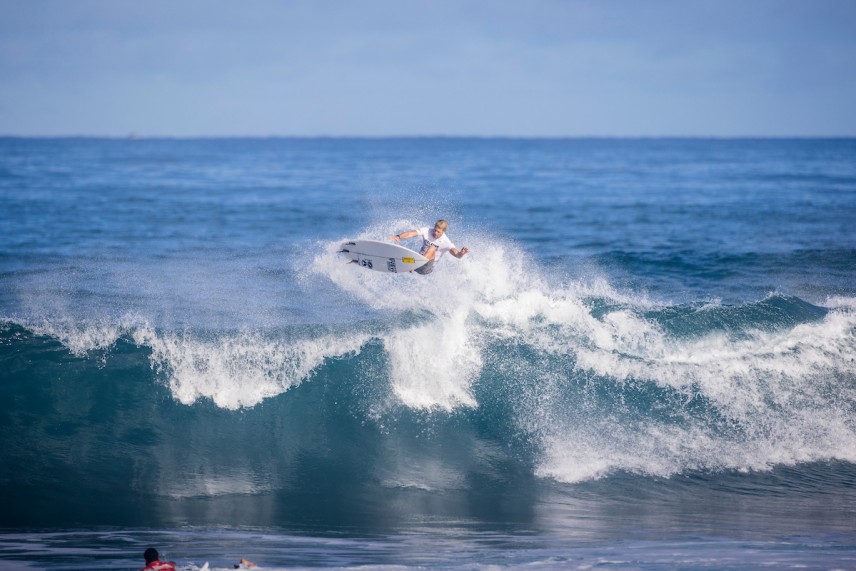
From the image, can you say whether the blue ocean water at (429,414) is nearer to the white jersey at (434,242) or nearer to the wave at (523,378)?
the wave at (523,378)

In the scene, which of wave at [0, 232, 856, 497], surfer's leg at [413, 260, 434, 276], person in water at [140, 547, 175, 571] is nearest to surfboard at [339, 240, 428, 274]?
surfer's leg at [413, 260, 434, 276]

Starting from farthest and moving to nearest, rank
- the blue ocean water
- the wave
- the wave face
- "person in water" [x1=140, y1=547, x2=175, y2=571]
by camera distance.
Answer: the wave < the wave face < the blue ocean water < "person in water" [x1=140, y1=547, x2=175, y2=571]

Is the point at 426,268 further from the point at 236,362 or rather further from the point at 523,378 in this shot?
the point at 236,362

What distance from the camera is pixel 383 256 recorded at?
14867mm

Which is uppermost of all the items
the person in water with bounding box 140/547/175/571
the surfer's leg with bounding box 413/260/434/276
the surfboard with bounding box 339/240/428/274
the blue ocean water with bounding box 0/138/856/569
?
the surfboard with bounding box 339/240/428/274

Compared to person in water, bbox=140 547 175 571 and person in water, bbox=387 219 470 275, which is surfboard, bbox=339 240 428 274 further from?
person in water, bbox=140 547 175 571

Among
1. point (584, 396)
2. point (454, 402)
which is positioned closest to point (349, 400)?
point (454, 402)

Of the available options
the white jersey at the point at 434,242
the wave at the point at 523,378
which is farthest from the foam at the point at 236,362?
the white jersey at the point at 434,242

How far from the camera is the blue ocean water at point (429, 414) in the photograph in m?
9.79

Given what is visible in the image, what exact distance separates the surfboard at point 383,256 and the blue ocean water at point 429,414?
985 mm

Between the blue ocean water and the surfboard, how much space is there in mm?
985

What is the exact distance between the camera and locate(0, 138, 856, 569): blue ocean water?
32.1ft

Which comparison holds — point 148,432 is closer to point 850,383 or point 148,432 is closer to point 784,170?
point 850,383

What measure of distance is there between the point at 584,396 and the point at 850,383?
15.1ft
